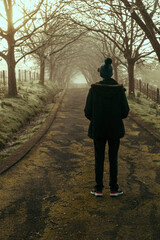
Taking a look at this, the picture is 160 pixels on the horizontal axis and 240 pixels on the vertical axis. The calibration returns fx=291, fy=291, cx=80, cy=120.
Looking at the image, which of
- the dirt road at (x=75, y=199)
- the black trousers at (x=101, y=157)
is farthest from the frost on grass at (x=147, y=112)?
the black trousers at (x=101, y=157)

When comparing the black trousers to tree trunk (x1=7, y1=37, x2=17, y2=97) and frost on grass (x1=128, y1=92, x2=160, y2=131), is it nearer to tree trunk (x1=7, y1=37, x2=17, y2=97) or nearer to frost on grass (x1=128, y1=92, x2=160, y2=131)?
frost on grass (x1=128, y1=92, x2=160, y2=131)

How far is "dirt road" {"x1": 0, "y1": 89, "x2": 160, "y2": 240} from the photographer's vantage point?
353 cm

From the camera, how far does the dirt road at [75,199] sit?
353 cm

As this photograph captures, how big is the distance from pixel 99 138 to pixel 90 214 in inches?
46.3

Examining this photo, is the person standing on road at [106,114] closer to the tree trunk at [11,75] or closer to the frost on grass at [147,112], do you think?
the frost on grass at [147,112]

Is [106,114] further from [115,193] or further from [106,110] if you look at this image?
[115,193]

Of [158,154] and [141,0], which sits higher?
[141,0]

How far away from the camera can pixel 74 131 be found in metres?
9.77

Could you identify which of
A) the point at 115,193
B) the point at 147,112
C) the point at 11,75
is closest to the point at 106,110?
the point at 115,193

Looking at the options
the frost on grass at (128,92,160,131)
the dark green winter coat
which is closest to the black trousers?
the dark green winter coat

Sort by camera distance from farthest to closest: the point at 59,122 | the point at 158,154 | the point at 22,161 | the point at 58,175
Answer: the point at 59,122 < the point at 158,154 < the point at 22,161 < the point at 58,175

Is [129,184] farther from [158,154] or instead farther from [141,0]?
[141,0]

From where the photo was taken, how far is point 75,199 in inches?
176

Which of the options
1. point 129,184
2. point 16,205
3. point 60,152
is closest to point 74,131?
point 60,152
